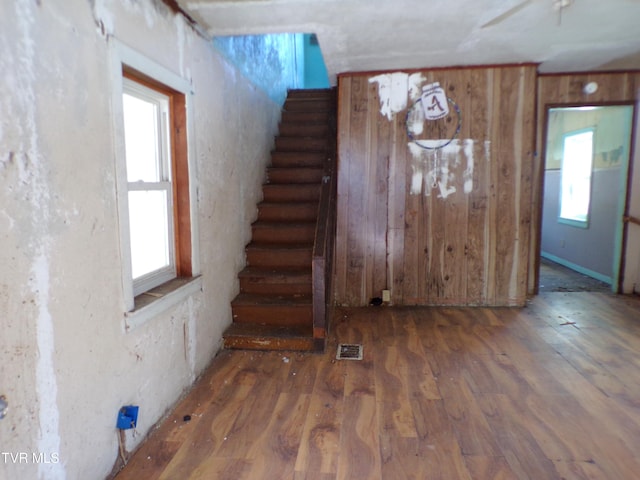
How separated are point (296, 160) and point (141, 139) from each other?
248 centimetres

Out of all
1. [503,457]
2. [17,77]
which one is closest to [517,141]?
[503,457]

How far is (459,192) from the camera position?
3.99 metres

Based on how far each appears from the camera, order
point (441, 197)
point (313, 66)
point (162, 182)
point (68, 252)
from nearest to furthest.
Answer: point (68, 252)
point (162, 182)
point (441, 197)
point (313, 66)

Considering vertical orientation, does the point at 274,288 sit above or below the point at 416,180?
below

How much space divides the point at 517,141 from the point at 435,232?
118 centimetres

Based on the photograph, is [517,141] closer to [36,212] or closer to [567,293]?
[567,293]

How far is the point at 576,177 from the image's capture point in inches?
237

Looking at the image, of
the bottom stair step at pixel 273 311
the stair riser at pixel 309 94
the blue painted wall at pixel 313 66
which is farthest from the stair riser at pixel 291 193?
the blue painted wall at pixel 313 66

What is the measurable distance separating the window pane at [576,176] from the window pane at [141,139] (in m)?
5.69

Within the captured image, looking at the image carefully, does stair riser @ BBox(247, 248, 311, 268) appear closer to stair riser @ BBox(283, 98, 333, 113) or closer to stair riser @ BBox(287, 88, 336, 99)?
stair riser @ BBox(283, 98, 333, 113)

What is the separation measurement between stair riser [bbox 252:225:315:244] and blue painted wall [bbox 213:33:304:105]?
4.72ft

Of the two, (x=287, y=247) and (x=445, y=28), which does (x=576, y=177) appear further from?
(x=287, y=247)

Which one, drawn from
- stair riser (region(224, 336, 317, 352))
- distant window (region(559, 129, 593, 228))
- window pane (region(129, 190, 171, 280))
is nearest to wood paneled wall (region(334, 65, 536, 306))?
stair riser (region(224, 336, 317, 352))

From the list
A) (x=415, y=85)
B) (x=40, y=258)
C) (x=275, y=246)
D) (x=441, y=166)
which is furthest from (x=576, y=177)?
(x=40, y=258)
